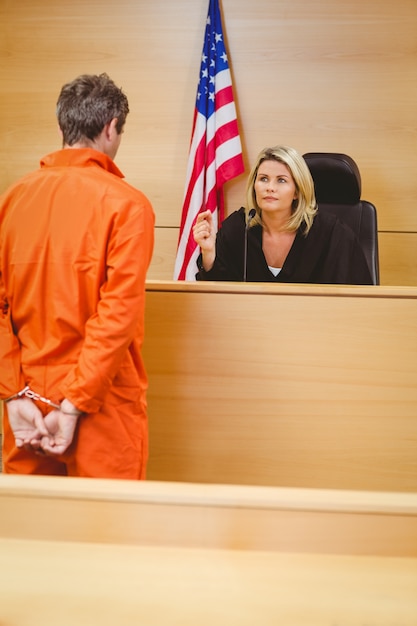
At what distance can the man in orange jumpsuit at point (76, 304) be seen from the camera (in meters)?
1.45

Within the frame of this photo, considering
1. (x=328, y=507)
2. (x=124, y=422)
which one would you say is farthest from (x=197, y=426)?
(x=328, y=507)

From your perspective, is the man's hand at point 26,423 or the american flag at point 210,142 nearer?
the man's hand at point 26,423

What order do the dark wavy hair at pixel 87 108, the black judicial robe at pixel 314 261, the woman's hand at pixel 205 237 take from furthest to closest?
the black judicial robe at pixel 314 261 < the woman's hand at pixel 205 237 < the dark wavy hair at pixel 87 108

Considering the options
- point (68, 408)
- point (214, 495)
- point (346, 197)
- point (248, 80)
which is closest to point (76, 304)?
point (68, 408)

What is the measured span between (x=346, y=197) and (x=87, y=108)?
169 cm

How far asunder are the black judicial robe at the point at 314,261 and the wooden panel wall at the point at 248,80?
131cm

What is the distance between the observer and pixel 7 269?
60.4 inches

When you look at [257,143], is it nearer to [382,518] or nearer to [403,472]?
[403,472]

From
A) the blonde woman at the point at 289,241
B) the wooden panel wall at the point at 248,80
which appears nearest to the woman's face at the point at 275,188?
the blonde woman at the point at 289,241

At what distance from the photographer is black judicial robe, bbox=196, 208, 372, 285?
99.0 inches

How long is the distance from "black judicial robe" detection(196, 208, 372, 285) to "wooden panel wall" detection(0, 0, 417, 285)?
131 centimetres

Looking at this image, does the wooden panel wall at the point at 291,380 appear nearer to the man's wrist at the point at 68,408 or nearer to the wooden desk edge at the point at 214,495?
the man's wrist at the point at 68,408

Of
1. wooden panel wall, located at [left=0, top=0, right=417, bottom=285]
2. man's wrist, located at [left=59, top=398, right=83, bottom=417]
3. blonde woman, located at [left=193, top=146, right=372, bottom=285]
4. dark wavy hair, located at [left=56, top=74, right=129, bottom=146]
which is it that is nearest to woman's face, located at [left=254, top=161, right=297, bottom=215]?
blonde woman, located at [left=193, top=146, right=372, bottom=285]

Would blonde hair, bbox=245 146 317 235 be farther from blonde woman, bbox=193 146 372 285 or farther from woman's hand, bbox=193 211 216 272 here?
woman's hand, bbox=193 211 216 272
